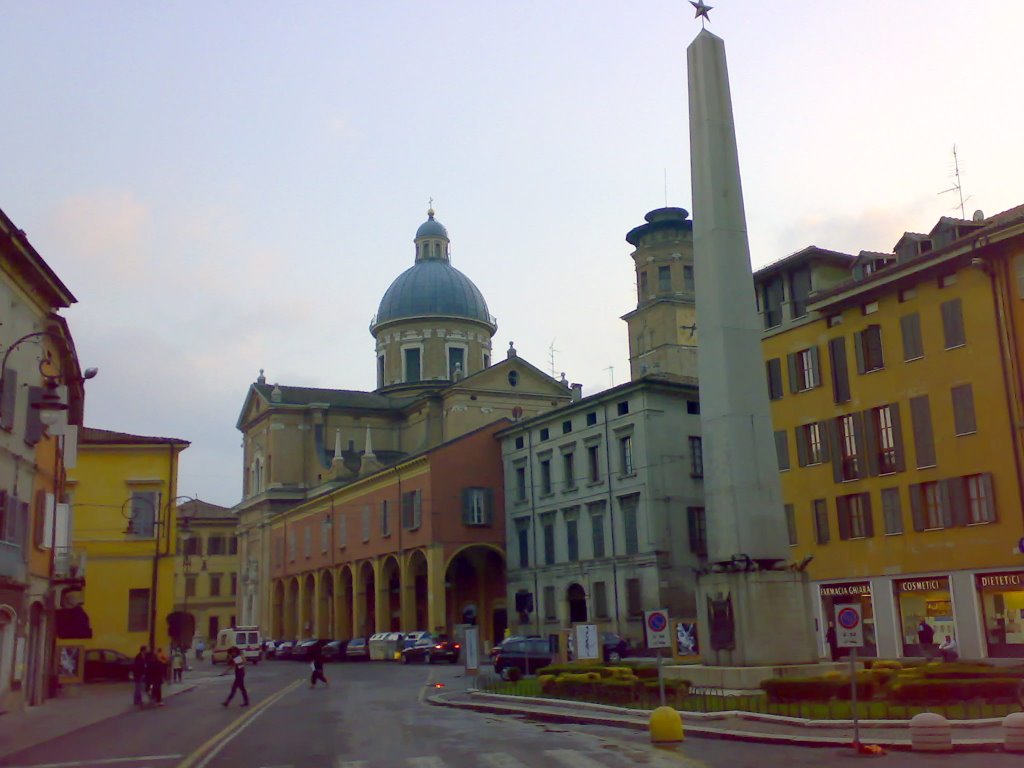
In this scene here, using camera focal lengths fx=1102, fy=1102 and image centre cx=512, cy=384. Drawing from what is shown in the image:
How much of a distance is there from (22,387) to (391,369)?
190 ft

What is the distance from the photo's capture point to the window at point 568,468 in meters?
54.4

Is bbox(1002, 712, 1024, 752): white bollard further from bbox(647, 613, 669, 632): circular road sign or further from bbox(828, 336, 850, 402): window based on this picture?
bbox(828, 336, 850, 402): window

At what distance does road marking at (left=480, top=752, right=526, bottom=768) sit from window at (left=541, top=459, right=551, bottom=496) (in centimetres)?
4096

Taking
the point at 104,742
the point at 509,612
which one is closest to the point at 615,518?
the point at 509,612

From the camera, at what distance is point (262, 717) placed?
23.8 meters

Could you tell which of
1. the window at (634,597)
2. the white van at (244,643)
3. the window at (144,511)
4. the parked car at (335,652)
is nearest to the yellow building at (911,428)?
the window at (634,597)

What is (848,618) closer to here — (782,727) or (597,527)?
(782,727)

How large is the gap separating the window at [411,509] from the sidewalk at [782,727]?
3753 centimetres

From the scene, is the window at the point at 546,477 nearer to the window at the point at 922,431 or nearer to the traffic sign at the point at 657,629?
the window at the point at 922,431

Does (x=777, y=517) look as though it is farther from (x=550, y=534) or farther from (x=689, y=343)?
(x=689, y=343)

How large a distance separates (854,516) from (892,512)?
5.90 feet

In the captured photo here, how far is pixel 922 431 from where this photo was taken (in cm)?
3544

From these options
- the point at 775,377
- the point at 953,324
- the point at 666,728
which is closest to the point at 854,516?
the point at 775,377

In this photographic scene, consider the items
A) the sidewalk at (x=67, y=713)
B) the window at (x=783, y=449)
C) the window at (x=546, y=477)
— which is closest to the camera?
the sidewalk at (x=67, y=713)
